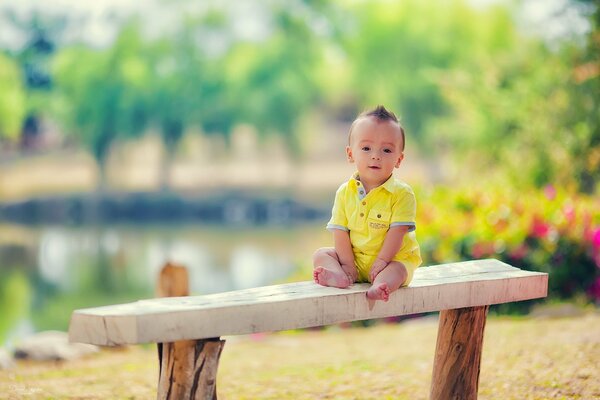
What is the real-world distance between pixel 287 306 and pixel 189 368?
429mm

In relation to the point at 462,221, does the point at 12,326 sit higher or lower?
lower

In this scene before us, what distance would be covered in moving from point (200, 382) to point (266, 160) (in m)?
34.1

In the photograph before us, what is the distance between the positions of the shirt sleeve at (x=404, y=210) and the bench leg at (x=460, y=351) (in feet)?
1.76

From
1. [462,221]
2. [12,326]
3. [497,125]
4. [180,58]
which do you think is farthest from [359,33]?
[462,221]

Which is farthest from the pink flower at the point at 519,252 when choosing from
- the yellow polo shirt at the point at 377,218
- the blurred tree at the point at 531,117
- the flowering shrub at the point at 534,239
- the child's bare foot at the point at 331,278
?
the child's bare foot at the point at 331,278

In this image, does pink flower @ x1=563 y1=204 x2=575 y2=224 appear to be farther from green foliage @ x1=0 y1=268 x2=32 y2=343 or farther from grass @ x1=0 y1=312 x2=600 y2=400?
green foliage @ x1=0 y1=268 x2=32 y2=343

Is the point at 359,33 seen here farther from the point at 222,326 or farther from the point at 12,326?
the point at 222,326

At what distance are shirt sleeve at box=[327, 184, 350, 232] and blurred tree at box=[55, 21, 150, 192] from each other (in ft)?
91.7

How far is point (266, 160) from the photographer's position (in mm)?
37281

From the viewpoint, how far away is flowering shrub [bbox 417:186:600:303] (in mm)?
9086

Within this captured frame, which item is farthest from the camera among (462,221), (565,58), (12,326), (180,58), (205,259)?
(180,58)

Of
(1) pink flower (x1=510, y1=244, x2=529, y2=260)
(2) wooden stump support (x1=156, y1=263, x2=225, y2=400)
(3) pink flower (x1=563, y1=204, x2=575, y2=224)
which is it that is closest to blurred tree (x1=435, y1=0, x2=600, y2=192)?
(3) pink flower (x1=563, y1=204, x2=575, y2=224)

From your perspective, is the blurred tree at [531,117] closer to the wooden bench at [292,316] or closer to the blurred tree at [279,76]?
the wooden bench at [292,316]

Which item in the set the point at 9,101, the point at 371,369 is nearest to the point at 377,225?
the point at 371,369
